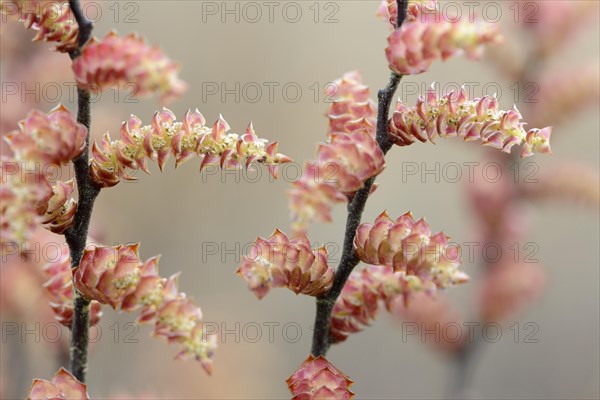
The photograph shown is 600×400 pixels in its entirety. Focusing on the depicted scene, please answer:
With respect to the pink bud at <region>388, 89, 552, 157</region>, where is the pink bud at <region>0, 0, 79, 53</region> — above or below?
above

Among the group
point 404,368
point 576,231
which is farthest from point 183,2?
point 576,231

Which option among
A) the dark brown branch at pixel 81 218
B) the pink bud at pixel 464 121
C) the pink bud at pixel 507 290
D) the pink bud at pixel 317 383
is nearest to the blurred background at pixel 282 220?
the pink bud at pixel 507 290

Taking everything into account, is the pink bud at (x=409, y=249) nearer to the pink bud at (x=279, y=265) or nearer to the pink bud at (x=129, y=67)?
the pink bud at (x=279, y=265)

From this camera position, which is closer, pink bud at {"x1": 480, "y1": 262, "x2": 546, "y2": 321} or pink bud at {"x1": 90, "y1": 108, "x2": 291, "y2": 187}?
pink bud at {"x1": 90, "y1": 108, "x2": 291, "y2": 187}

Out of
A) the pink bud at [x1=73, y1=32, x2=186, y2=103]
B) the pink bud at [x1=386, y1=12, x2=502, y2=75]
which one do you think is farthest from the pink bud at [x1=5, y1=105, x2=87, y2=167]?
the pink bud at [x1=386, y1=12, x2=502, y2=75]

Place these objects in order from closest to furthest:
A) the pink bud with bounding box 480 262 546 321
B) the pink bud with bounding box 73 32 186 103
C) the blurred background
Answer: the pink bud with bounding box 73 32 186 103 → the pink bud with bounding box 480 262 546 321 → the blurred background

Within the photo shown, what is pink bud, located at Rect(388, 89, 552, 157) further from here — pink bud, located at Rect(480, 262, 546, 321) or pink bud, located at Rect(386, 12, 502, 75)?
pink bud, located at Rect(480, 262, 546, 321)

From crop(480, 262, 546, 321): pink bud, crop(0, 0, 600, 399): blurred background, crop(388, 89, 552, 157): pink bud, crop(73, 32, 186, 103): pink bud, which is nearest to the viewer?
crop(73, 32, 186, 103): pink bud

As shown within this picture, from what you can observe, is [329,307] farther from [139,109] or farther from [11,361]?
[139,109]
